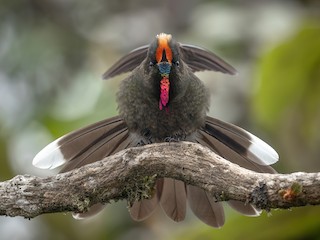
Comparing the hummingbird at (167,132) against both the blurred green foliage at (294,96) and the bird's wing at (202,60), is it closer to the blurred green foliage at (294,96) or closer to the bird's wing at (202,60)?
the bird's wing at (202,60)

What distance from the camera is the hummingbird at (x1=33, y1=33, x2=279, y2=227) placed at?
433 cm

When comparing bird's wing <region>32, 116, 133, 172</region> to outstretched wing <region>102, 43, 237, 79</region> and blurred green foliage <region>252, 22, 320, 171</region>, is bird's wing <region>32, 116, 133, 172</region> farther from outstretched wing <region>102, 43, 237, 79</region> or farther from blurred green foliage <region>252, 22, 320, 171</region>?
blurred green foliage <region>252, 22, 320, 171</region>

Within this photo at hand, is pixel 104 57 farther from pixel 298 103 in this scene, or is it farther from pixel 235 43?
pixel 298 103

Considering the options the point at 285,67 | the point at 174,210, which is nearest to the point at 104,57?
the point at 285,67

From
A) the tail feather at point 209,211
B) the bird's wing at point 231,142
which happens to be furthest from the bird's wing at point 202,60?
the tail feather at point 209,211

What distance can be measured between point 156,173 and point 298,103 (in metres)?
2.08

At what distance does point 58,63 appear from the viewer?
720 cm

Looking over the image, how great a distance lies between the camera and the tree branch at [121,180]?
356 cm

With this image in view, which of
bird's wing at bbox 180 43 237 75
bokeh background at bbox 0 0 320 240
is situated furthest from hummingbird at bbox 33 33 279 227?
bokeh background at bbox 0 0 320 240

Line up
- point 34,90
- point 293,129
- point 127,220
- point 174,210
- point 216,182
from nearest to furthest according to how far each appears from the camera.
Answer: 1. point 216,182
2. point 174,210
3. point 293,129
4. point 127,220
5. point 34,90

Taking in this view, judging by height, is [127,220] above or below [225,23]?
below

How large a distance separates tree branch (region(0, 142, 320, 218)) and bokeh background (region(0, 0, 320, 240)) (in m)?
1.32

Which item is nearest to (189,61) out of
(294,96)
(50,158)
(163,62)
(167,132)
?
(167,132)

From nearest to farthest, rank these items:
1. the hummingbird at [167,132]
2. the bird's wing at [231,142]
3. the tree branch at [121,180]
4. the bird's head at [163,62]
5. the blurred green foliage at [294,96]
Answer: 1. the tree branch at [121,180]
2. the bird's head at [163,62]
3. the hummingbird at [167,132]
4. the bird's wing at [231,142]
5. the blurred green foliage at [294,96]
